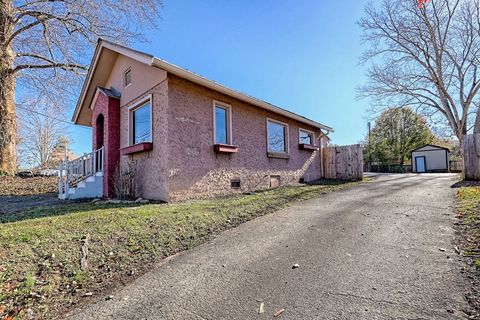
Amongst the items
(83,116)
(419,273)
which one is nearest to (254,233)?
(419,273)

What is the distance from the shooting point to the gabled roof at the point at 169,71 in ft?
21.5

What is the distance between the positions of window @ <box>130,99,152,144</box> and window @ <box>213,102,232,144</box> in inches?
77.7

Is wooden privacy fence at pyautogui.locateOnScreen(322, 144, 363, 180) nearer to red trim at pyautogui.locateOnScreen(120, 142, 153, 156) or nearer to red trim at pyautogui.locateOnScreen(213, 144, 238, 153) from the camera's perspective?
red trim at pyautogui.locateOnScreen(213, 144, 238, 153)

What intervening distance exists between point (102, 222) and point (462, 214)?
6.43 m

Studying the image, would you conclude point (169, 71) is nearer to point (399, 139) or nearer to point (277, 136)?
point (277, 136)

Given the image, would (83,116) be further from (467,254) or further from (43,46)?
(467,254)

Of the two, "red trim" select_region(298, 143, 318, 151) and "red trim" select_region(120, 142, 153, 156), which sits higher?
"red trim" select_region(298, 143, 318, 151)

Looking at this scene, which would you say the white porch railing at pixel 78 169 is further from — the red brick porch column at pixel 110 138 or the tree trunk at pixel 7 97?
the tree trunk at pixel 7 97

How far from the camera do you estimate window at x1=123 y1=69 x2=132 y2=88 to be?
8.88m

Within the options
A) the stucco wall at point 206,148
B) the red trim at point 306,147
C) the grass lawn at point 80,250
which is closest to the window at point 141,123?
the stucco wall at point 206,148

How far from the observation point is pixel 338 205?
6223 millimetres

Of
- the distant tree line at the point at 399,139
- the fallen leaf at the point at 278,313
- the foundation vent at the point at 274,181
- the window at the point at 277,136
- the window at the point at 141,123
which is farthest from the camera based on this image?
the distant tree line at the point at 399,139

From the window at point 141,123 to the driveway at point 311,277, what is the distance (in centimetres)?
477

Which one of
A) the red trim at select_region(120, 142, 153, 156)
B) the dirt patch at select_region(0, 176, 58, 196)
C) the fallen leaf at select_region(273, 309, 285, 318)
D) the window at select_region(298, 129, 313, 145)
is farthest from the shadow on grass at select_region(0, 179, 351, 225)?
the window at select_region(298, 129, 313, 145)
